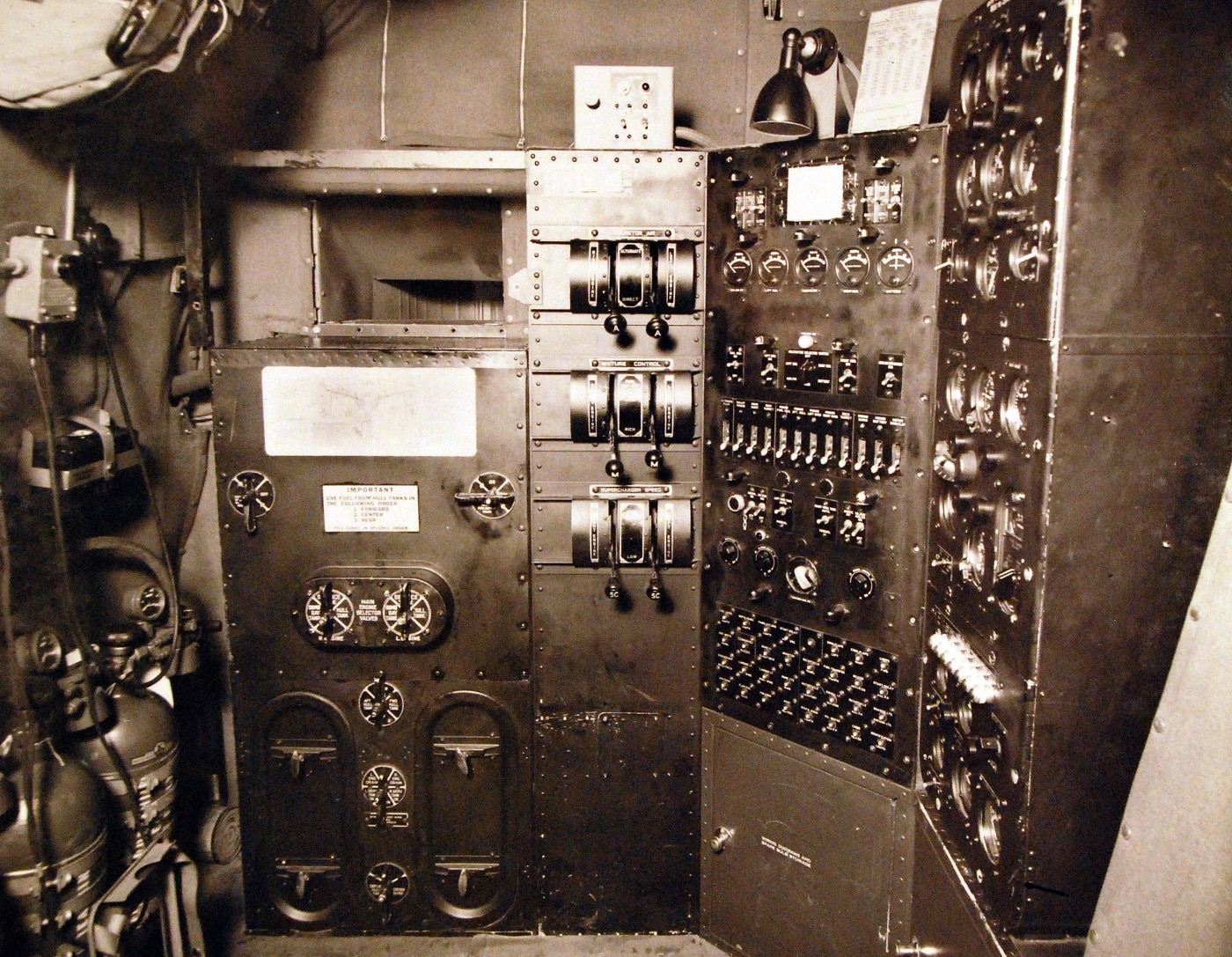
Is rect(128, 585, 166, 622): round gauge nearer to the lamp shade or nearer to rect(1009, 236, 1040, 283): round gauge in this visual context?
the lamp shade

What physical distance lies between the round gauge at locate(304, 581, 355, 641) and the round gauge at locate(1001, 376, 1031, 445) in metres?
1.85

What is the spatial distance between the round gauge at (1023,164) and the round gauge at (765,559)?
3.74 ft

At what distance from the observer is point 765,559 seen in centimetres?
264

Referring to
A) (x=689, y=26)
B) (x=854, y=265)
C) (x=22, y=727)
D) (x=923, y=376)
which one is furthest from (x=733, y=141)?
(x=22, y=727)

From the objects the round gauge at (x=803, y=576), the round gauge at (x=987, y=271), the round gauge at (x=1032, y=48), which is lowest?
the round gauge at (x=803, y=576)

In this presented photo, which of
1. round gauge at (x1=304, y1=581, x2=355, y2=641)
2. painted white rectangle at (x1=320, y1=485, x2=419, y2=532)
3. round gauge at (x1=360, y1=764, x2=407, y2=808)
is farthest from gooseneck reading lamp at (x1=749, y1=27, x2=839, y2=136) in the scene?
round gauge at (x1=360, y1=764, x2=407, y2=808)

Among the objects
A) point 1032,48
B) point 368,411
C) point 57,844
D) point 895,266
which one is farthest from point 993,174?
→ point 57,844

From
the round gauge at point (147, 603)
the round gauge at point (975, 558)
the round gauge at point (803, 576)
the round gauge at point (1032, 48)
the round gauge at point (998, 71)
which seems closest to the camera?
the round gauge at point (1032, 48)

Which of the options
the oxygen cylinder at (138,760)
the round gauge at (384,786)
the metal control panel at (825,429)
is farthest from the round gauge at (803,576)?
the oxygen cylinder at (138,760)

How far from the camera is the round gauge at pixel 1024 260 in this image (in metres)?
1.72

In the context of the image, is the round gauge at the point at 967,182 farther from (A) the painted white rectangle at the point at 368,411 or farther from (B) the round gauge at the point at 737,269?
(A) the painted white rectangle at the point at 368,411

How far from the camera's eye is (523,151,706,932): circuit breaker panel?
8.66 feet

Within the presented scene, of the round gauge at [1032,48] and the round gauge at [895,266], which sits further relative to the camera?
the round gauge at [895,266]

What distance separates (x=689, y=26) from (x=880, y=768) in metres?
2.28
